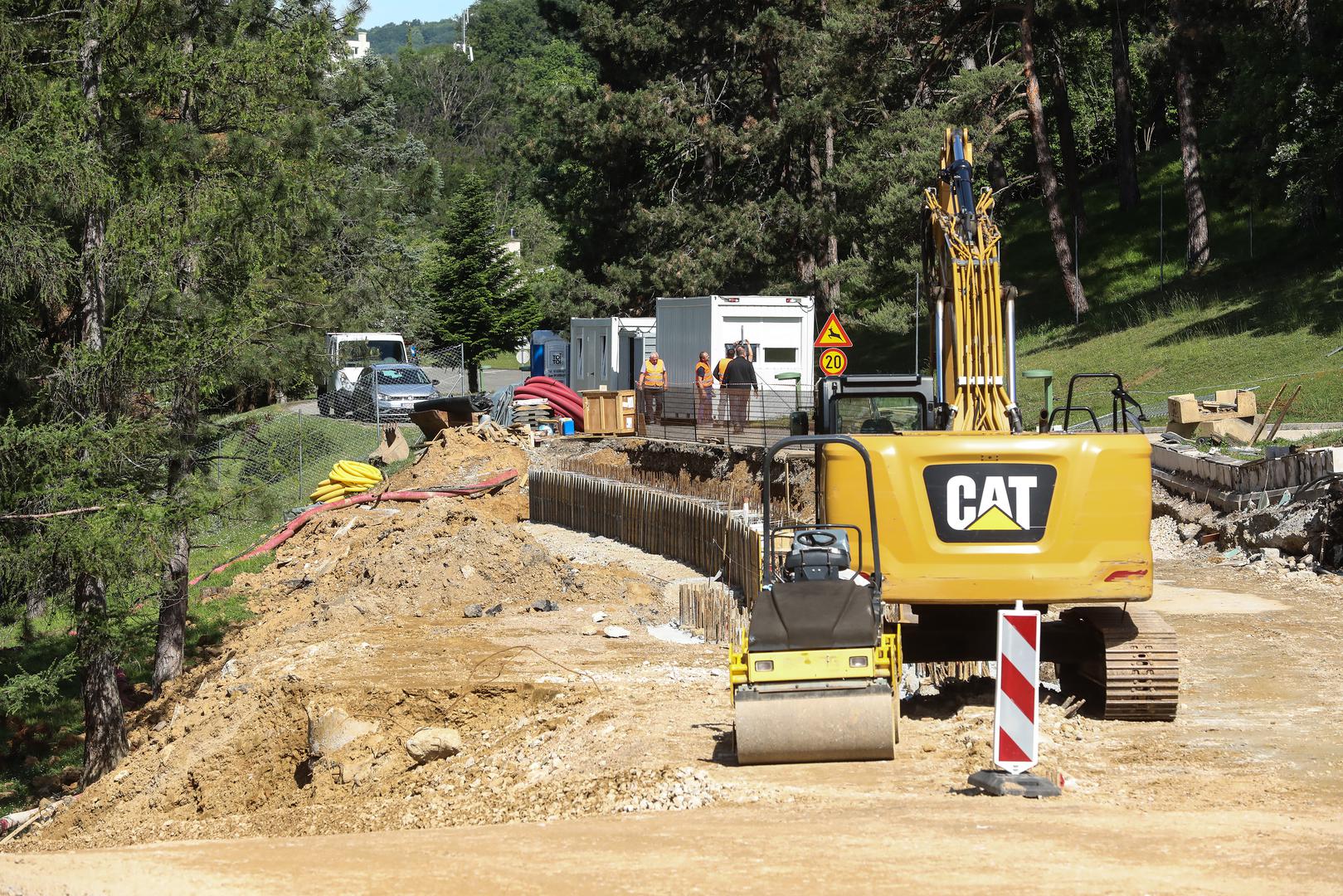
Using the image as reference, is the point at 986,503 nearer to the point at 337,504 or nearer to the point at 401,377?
the point at 337,504

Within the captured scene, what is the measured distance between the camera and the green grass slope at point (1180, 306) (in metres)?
30.5

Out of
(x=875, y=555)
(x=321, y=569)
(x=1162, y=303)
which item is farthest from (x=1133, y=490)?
(x=1162, y=303)

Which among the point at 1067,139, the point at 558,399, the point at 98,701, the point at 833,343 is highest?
the point at 1067,139

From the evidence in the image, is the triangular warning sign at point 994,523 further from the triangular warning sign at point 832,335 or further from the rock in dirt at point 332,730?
the triangular warning sign at point 832,335

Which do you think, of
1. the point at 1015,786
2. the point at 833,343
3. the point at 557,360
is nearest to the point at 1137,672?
the point at 1015,786

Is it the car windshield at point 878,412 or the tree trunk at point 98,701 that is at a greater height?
the car windshield at point 878,412

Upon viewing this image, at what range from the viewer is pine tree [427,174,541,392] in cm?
6334

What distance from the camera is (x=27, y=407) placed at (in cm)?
1609

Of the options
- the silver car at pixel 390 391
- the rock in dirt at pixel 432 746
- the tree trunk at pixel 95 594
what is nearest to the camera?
the rock in dirt at pixel 432 746

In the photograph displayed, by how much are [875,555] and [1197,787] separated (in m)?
2.41

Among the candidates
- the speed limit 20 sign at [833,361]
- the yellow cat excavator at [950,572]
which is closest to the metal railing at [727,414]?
the speed limit 20 sign at [833,361]

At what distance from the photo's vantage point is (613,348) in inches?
1522

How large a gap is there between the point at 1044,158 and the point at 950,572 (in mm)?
31127

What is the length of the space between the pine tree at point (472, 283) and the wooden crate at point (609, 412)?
3076 cm
